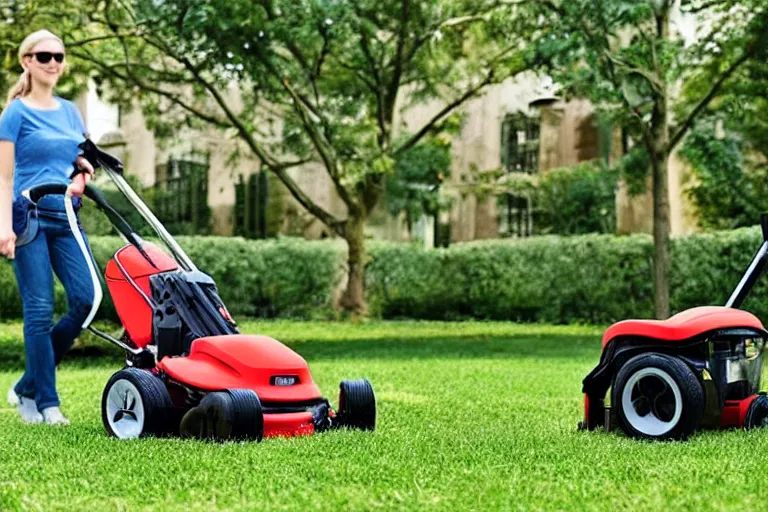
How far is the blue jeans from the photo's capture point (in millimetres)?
5684

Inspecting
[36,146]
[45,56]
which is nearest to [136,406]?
[36,146]

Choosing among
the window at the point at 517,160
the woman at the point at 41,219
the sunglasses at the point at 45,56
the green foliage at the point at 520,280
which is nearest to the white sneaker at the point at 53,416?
the woman at the point at 41,219

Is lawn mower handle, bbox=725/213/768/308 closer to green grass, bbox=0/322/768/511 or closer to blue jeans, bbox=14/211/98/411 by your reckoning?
green grass, bbox=0/322/768/511

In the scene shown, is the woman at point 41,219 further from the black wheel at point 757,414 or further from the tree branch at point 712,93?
the tree branch at point 712,93

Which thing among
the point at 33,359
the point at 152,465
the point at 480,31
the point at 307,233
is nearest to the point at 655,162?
the point at 480,31

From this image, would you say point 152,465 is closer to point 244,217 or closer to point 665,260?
point 665,260

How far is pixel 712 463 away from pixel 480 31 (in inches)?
496

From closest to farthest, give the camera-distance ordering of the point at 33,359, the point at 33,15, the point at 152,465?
the point at 152,465, the point at 33,359, the point at 33,15

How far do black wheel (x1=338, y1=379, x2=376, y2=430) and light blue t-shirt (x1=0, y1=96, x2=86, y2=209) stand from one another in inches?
76.5

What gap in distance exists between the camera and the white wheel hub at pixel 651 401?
4.86m

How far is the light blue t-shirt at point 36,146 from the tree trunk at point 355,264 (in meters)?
10.8

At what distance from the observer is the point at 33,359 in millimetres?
5676

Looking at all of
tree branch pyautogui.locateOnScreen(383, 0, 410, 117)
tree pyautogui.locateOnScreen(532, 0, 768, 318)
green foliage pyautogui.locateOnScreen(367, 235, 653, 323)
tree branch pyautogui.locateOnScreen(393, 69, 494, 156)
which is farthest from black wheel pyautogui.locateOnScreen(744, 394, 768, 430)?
green foliage pyautogui.locateOnScreen(367, 235, 653, 323)

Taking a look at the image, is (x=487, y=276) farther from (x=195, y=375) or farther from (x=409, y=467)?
(x=409, y=467)
